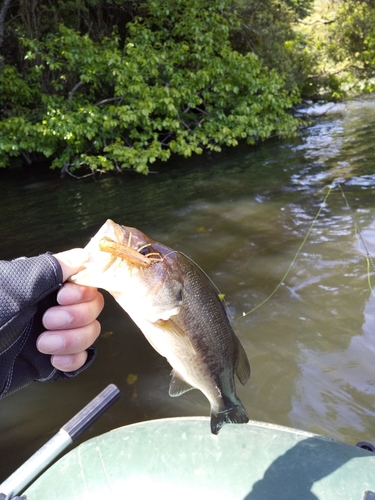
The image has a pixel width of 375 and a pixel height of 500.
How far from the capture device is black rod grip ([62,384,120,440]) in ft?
6.81

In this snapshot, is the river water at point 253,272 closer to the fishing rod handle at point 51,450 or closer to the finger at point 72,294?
the fishing rod handle at point 51,450

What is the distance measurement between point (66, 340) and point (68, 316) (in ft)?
0.37

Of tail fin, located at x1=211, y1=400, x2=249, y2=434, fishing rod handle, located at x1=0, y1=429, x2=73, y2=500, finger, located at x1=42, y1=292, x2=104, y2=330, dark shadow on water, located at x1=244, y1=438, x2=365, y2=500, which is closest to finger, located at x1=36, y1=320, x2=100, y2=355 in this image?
finger, located at x1=42, y1=292, x2=104, y2=330

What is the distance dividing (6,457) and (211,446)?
1.98 meters

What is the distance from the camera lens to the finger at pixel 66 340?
1729mm

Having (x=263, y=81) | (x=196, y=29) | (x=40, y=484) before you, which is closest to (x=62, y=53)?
(x=196, y=29)

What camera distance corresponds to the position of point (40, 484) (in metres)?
2.49

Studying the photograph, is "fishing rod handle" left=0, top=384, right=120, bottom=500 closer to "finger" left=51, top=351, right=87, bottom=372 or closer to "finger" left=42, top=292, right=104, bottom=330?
"finger" left=51, top=351, right=87, bottom=372

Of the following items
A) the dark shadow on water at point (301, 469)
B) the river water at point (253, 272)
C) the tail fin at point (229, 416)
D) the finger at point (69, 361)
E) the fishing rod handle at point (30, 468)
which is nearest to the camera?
the finger at point (69, 361)

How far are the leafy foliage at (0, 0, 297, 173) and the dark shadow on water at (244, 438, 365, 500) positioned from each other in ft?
30.5

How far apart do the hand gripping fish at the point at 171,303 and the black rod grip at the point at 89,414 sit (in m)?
0.39

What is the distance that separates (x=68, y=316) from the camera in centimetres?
172

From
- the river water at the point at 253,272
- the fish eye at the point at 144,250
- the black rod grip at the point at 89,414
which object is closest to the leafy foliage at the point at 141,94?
the river water at the point at 253,272

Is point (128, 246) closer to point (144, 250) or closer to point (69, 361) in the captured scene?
point (144, 250)
